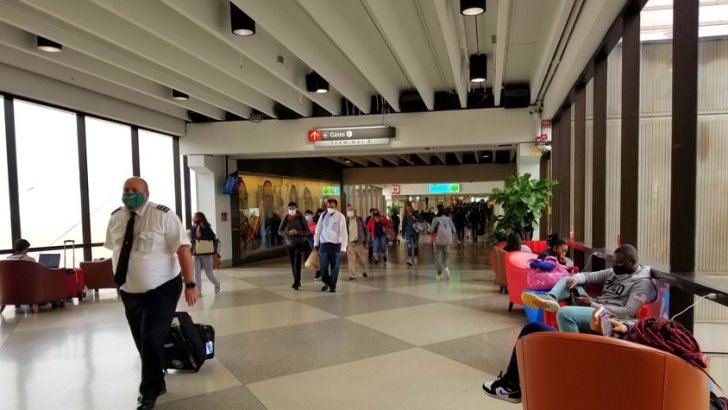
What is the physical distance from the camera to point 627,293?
12.2 ft

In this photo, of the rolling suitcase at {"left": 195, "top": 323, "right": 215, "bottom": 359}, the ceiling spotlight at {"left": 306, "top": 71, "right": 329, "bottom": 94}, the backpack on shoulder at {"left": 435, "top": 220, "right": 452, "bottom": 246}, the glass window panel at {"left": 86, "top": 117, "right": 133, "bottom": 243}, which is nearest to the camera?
the rolling suitcase at {"left": 195, "top": 323, "right": 215, "bottom": 359}

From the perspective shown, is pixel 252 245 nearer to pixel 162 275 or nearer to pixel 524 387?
pixel 162 275

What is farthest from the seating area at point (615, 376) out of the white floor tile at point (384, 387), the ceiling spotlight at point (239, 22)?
the ceiling spotlight at point (239, 22)

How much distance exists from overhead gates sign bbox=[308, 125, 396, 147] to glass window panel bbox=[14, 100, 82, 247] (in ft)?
15.1

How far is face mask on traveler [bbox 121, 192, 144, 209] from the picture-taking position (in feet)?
11.2

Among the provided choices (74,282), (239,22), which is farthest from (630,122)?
(74,282)

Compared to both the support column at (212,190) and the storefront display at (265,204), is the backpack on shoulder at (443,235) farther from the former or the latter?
the storefront display at (265,204)

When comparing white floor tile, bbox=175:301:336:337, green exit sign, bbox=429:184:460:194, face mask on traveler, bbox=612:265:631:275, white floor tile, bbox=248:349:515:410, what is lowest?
white floor tile, bbox=175:301:336:337

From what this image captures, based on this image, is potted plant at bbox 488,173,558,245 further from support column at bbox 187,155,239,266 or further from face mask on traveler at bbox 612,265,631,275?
support column at bbox 187,155,239,266

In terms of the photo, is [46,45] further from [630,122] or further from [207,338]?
[630,122]

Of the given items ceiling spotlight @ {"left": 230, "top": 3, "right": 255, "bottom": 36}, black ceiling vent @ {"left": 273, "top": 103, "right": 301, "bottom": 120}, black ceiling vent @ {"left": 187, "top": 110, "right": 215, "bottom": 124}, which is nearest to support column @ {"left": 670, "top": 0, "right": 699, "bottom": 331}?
ceiling spotlight @ {"left": 230, "top": 3, "right": 255, "bottom": 36}

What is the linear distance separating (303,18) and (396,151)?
522cm

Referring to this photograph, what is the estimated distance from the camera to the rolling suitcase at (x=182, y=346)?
3.96 metres

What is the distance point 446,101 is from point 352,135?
2.11 meters
